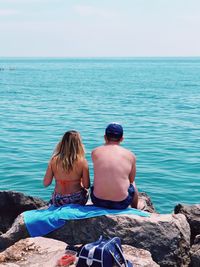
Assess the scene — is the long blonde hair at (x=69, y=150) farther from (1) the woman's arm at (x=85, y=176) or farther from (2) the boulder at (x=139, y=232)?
(2) the boulder at (x=139, y=232)

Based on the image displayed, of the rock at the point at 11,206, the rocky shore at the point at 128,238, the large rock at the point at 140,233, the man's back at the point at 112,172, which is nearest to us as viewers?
the rocky shore at the point at 128,238

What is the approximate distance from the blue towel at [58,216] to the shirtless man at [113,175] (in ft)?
0.47

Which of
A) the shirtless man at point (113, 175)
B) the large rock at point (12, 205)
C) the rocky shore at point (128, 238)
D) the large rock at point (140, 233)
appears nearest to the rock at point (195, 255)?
the rocky shore at point (128, 238)

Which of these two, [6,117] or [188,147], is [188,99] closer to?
[6,117]

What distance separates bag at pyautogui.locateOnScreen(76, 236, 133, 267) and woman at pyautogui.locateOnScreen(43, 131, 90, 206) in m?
2.10

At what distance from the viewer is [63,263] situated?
20.2ft

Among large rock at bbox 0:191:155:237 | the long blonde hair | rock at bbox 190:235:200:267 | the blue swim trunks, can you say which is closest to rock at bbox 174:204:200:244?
large rock at bbox 0:191:155:237

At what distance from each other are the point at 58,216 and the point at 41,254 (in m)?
0.90

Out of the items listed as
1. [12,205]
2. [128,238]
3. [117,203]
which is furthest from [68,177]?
[12,205]

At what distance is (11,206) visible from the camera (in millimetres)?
9125

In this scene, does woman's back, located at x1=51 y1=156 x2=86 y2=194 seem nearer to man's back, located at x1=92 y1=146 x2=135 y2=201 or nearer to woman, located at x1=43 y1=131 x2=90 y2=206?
woman, located at x1=43 y1=131 x2=90 y2=206

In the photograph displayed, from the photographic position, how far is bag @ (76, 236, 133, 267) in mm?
5648

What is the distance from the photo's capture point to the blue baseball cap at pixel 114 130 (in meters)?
7.55

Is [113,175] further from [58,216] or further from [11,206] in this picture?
[11,206]
